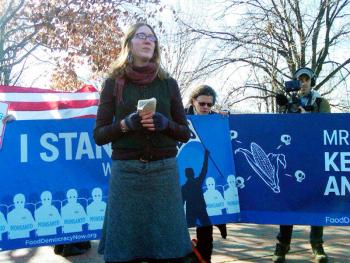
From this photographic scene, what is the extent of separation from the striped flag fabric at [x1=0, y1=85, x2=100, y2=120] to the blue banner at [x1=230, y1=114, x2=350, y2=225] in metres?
1.64

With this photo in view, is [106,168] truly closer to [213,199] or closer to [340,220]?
[213,199]

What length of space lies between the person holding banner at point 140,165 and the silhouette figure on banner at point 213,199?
75.6 inches

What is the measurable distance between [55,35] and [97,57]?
2.19 meters

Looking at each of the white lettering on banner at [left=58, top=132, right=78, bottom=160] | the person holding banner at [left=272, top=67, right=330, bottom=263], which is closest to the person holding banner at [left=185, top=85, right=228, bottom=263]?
the person holding banner at [left=272, top=67, right=330, bottom=263]

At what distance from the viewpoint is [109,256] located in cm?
281

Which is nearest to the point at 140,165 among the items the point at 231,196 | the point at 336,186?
the point at 231,196

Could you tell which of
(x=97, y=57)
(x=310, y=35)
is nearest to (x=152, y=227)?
(x=97, y=57)

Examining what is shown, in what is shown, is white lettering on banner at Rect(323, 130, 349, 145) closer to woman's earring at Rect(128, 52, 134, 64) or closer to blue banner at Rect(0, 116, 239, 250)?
blue banner at Rect(0, 116, 239, 250)

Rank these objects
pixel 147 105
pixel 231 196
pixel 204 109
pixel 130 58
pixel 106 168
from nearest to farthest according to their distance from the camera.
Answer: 1. pixel 147 105
2. pixel 130 58
3. pixel 106 168
4. pixel 204 109
5. pixel 231 196

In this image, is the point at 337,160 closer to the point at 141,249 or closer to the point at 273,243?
the point at 273,243

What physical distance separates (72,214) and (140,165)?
183 cm

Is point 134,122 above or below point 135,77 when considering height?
below

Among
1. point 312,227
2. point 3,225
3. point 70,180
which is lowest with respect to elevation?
point 312,227

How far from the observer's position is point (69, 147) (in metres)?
4.42
